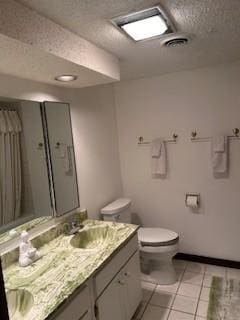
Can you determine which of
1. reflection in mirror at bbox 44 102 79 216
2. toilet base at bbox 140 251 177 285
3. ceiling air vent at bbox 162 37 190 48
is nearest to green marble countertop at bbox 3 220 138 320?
reflection in mirror at bbox 44 102 79 216

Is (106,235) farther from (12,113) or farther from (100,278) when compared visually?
(12,113)

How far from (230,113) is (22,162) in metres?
2.04

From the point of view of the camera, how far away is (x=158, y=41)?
1.63 meters

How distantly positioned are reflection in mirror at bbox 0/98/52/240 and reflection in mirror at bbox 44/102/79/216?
0.27ft

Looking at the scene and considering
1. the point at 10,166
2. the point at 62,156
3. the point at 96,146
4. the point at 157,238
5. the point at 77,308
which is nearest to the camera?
the point at 77,308

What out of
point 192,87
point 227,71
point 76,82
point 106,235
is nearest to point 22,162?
point 76,82

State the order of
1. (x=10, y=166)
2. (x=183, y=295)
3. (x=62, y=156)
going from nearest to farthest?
(x=10, y=166), (x=62, y=156), (x=183, y=295)

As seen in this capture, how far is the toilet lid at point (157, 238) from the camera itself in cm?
239

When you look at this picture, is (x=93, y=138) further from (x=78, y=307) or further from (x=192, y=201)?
(x=78, y=307)

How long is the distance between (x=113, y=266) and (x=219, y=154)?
1572 mm

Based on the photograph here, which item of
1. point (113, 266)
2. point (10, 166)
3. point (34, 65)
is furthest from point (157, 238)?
point (34, 65)

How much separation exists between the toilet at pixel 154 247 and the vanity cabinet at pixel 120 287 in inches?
15.6

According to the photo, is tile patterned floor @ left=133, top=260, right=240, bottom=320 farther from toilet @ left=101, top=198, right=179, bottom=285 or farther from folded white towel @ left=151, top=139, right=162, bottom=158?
folded white towel @ left=151, top=139, right=162, bottom=158

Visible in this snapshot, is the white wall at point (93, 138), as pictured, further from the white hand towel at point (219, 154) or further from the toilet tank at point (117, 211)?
the white hand towel at point (219, 154)
